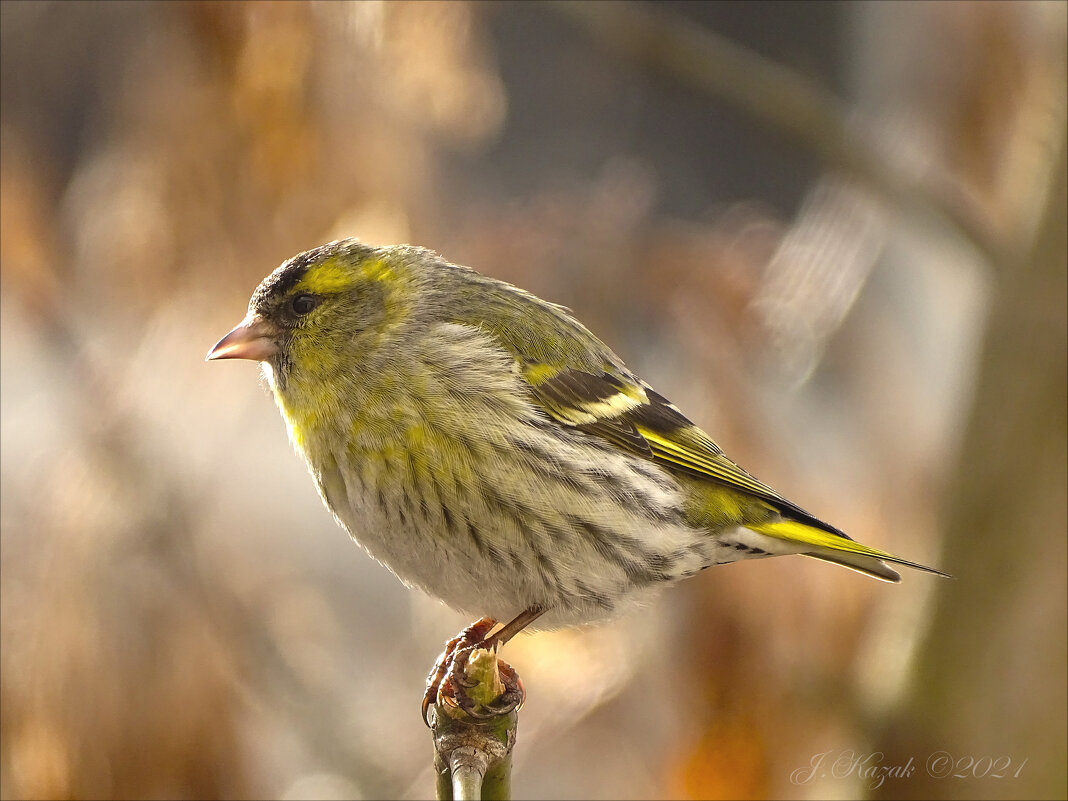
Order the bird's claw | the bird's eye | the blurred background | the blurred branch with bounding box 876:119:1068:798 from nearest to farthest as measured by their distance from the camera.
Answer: the bird's claw
the bird's eye
the blurred background
the blurred branch with bounding box 876:119:1068:798

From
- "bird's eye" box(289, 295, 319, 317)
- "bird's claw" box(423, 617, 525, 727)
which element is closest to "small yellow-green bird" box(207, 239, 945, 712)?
"bird's eye" box(289, 295, 319, 317)

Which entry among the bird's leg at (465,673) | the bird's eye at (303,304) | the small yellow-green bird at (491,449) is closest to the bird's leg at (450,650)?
the bird's leg at (465,673)

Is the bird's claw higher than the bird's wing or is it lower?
lower

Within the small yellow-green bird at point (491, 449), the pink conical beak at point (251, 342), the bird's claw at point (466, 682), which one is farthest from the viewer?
the pink conical beak at point (251, 342)

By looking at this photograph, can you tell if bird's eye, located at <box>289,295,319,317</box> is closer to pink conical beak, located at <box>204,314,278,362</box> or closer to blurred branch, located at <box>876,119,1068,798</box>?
pink conical beak, located at <box>204,314,278,362</box>

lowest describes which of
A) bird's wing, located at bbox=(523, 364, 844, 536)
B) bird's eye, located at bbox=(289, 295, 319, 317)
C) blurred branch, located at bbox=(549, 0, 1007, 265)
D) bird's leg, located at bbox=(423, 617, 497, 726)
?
bird's leg, located at bbox=(423, 617, 497, 726)

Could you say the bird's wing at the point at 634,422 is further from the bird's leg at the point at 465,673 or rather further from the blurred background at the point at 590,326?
the blurred background at the point at 590,326

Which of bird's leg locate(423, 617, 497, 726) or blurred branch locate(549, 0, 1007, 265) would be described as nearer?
bird's leg locate(423, 617, 497, 726)

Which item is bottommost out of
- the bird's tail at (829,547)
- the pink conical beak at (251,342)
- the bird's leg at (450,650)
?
the bird's leg at (450,650)
